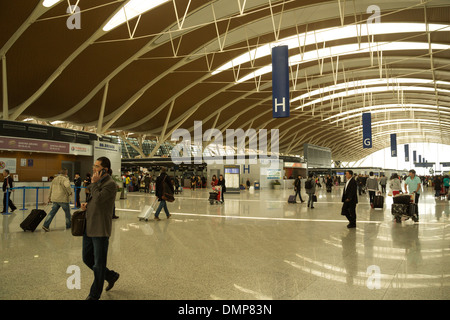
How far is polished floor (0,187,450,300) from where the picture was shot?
13.6 ft

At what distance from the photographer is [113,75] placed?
2338cm

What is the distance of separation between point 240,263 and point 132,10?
55.8ft

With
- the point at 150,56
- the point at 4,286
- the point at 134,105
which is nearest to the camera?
the point at 4,286

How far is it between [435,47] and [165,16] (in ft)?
67.2

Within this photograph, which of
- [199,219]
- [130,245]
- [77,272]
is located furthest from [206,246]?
[199,219]

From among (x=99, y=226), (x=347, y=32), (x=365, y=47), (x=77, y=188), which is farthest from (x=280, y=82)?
(x=365, y=47)

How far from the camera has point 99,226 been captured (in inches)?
153

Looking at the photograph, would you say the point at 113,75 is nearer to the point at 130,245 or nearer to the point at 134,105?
the point at 134,105

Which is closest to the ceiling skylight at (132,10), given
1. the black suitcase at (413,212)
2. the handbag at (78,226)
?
the black suitcase at (413,212)

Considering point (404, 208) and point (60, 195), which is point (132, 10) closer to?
point (60, 195)

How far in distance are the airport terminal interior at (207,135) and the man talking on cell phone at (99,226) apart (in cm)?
28

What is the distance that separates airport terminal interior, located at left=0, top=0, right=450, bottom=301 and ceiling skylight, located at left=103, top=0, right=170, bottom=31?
0.24 feet

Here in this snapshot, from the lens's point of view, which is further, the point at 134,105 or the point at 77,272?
the point at 134,105

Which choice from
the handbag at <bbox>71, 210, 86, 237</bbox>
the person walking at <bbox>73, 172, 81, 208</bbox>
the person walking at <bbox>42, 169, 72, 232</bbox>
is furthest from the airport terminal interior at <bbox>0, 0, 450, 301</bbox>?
the person walking at <bbox>73, 172, 81, 208</bbox>
